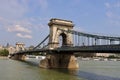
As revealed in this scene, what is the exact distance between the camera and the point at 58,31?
5856 centimetres

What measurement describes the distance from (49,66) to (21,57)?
72.0 metres

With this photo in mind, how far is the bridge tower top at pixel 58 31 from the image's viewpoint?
2276 inches

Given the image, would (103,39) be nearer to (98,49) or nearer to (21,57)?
(98,49)

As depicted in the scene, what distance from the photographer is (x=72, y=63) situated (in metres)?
56.1

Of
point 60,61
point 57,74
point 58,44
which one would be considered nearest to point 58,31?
point 58,44

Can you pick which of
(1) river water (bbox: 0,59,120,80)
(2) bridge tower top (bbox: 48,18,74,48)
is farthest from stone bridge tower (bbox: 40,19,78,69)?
(1) river water (bbox: 0,59,120,80)

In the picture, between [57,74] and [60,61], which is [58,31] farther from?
[57,74]

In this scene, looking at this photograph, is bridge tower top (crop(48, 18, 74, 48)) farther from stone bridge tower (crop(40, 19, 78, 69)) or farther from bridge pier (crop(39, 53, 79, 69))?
bridge pier (crop(39, 53, 79, 69))

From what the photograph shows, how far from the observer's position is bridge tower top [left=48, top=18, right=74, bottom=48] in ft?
190

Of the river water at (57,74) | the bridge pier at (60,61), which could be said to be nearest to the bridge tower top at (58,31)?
the bridge pier at (60,61)

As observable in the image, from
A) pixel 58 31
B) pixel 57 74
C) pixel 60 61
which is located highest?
pixel 58 31

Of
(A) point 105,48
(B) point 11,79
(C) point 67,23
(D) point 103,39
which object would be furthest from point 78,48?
(C) point 67,23

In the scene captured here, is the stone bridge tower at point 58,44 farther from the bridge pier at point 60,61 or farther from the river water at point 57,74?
the river water at point 57,74

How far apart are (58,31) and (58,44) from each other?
2.75 meters
